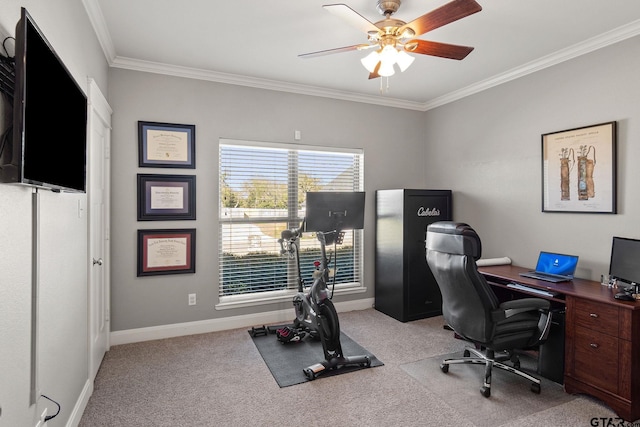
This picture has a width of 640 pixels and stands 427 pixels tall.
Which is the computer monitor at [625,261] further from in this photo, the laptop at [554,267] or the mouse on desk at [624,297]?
the laptop at [554,267]

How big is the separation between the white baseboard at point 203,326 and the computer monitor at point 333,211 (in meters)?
1.40

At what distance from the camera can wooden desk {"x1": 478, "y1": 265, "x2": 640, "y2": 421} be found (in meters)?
2.23

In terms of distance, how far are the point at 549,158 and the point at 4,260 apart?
3946mm

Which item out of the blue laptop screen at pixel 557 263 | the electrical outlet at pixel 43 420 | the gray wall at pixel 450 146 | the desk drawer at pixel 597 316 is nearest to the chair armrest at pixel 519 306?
the desk drawer at pixel 597 316

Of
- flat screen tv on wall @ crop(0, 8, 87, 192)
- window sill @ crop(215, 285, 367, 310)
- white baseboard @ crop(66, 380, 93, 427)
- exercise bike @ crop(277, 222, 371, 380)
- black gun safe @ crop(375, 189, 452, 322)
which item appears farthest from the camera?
black gun safe @ crop(375, 189, 452, 322)

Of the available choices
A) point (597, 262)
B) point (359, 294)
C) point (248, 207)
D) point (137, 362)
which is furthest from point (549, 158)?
point (137, 362)

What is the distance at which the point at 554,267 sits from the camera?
3137 millimetres

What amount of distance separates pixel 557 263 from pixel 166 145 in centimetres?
383

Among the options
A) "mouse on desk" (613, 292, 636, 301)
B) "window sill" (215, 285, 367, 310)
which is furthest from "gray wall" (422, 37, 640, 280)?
"window sill" (215, 285, 367, 310)

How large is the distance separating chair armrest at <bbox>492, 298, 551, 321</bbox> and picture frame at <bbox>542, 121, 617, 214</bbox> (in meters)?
1.07

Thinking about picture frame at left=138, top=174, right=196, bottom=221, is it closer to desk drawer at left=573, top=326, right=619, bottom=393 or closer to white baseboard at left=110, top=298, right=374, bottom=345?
white baseboard at left=110, top=298, right=374, bottom=345

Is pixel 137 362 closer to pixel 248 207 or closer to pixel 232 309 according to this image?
pixel 232 309

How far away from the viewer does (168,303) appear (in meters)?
3.62

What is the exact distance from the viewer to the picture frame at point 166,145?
347 centimetres
